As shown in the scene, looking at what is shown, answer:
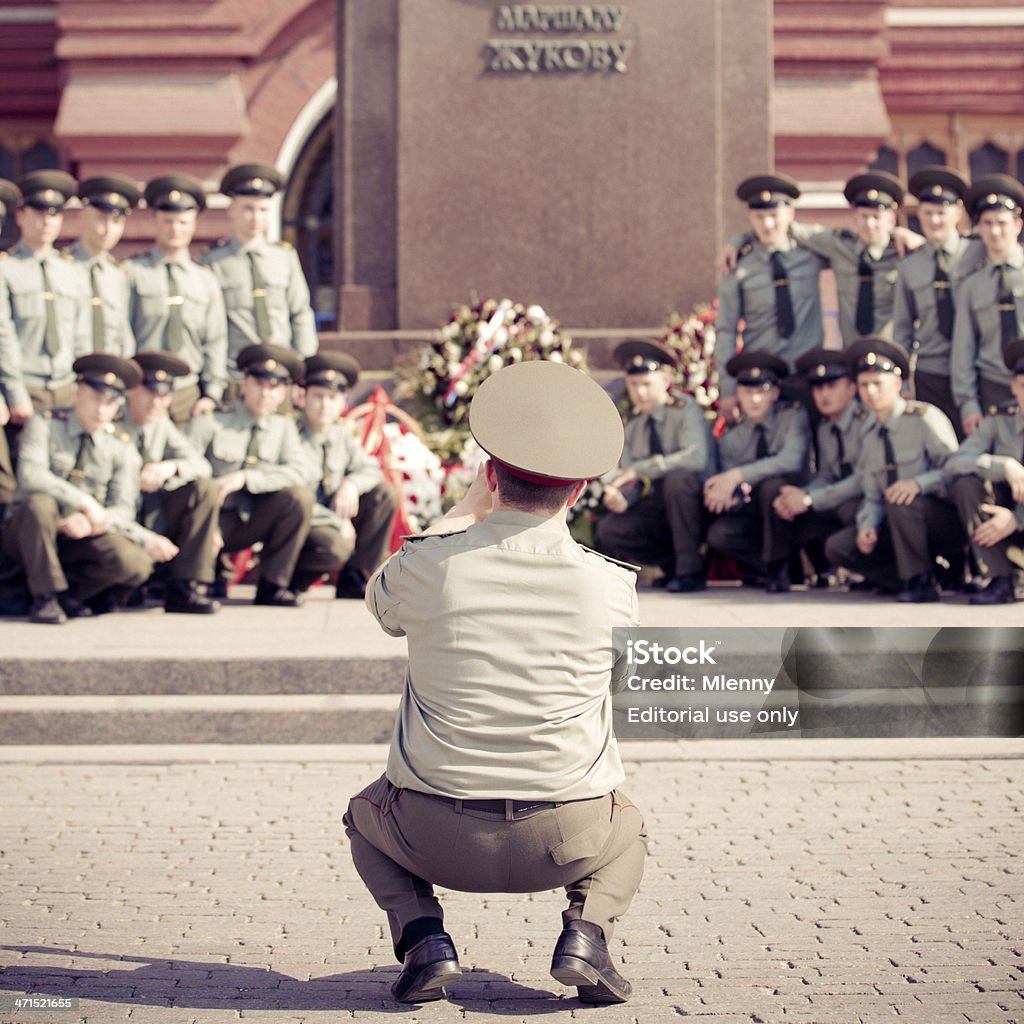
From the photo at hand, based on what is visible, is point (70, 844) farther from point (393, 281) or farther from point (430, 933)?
point (393, 281)

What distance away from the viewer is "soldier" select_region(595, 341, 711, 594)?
28.2 ft

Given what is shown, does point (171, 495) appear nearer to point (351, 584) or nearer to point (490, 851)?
point (351, 584)

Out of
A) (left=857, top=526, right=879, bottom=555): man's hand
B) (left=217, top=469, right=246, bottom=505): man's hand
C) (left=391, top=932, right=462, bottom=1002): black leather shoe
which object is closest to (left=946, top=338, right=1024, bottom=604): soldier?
(left=857, top=526, right=879, bottom=555): man's hand

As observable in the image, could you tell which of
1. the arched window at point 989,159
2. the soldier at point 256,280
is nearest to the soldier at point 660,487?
the soldier at point 256,280

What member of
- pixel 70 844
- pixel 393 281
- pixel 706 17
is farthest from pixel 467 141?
pixel 70 844

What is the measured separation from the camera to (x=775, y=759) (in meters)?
5.85

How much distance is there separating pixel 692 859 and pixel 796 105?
12.4m

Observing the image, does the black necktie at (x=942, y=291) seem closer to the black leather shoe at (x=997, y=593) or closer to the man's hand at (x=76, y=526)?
the black leather shoe at (x=997, y=593)

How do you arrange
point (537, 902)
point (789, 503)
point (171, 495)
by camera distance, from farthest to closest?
point (789, 503), point (171, 495), point (537, 902)

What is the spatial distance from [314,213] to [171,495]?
9319mm

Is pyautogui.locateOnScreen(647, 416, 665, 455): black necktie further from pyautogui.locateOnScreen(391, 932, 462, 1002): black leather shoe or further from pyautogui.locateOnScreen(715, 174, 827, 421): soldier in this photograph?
pyautogui.locateOnScreen(391, 932, 462, 1002): black leather shoe

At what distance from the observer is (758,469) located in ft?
28.3

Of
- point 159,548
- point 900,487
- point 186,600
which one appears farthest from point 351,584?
point 900,487

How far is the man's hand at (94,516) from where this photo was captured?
7.47 metres
